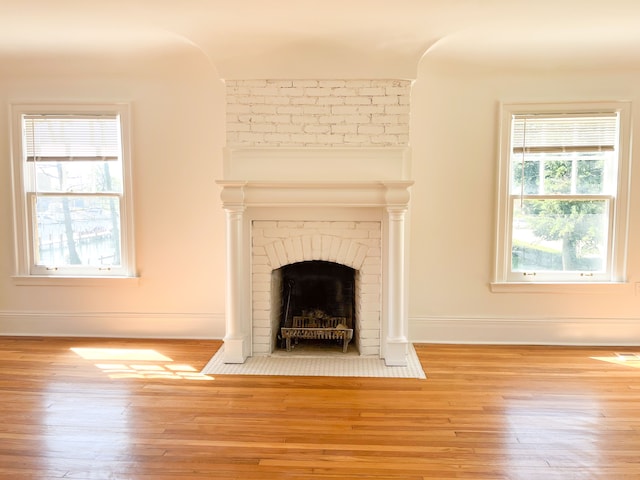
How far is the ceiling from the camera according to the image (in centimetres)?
291

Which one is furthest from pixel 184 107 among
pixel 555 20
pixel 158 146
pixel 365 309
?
pixel 555 20

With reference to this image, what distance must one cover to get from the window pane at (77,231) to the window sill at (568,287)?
132 inches

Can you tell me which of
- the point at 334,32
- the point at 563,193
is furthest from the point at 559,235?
the point at 334,32

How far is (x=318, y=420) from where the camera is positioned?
2.78 meters

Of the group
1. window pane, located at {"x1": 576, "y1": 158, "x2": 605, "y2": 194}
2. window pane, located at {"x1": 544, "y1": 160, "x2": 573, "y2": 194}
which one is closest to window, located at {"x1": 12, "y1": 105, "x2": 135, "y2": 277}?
window pane, located at {"x1": 544, "y1": 160, "x2": 573, "y2": 194}

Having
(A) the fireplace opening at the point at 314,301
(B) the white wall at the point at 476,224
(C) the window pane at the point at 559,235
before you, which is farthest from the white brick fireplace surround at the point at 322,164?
(C) the window pane at the point at 559,235

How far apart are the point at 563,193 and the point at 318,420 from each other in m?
2.88

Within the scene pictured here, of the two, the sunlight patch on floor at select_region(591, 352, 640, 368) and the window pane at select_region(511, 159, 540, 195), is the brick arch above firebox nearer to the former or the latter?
the window pane at select_region(511, 159, 540, 195)

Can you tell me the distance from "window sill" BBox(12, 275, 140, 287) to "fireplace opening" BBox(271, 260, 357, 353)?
4.26ft

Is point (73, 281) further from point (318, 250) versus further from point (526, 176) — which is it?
point (526, 176)

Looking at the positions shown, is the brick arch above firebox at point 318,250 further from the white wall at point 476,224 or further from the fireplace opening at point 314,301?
the white wall at point 476,224

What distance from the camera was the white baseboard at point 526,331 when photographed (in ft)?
13.8

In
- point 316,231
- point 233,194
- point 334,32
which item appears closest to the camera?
point 334,32

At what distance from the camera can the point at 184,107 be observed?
4.16m
